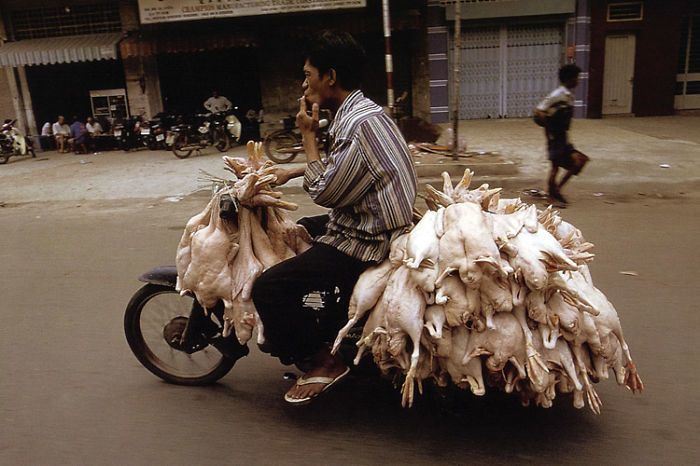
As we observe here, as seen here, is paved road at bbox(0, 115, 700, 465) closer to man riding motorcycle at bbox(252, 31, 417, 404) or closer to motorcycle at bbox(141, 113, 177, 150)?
man riding motorcycle at bbox(252, 31, 417, 404)

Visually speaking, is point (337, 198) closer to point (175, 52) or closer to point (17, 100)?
point (175, 52)

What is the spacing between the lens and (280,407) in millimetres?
2963

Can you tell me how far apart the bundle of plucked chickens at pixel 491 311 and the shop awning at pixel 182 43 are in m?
13.6

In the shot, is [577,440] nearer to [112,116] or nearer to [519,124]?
[519,124]

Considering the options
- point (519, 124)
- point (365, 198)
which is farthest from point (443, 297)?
point (519, 124)

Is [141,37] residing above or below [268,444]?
above

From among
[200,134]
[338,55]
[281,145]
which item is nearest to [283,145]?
[281,145]

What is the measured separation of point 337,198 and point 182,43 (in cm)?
1407

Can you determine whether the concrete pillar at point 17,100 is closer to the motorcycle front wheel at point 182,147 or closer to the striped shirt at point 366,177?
the motorcycle front wheel at point 182,147

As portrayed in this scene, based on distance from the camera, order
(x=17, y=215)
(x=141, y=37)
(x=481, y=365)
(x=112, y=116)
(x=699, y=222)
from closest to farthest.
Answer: (x=481, y=365) < (x=699, y=222) < (x=17, y=215) < (x=141, y=37) < (x=112, y=116)

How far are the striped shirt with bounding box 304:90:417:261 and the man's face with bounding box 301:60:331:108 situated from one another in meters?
0.10

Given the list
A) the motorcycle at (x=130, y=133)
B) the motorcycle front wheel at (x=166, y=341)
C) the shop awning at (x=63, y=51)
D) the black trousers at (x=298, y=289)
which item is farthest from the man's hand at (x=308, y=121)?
the shop awning at (x=63, y=51)

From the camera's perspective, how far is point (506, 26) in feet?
52.3

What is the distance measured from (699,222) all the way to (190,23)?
13418 mm
